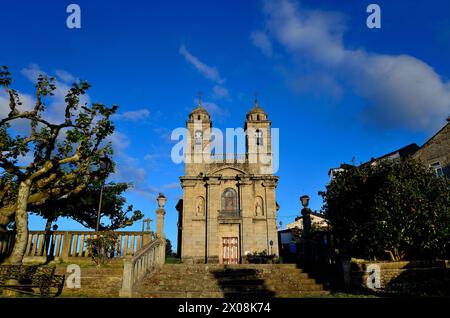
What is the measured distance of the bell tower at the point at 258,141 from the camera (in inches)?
1142

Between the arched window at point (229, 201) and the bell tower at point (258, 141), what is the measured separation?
120 inches

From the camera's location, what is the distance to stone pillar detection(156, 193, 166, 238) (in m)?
15.0

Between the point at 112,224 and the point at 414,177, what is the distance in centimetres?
2882

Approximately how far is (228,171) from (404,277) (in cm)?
1877

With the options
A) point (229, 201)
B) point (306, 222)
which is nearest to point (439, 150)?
point (306, 222)

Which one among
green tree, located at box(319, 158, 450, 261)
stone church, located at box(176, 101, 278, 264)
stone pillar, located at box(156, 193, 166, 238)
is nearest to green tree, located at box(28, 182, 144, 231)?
stone church, located at box(176, 101, 278, 264)

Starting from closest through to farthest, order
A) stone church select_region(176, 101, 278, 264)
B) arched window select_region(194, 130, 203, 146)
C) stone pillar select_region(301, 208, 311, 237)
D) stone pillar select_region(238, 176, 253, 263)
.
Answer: stone pillar select_region(301, 208, 311, 237) → stone pillar select_region(238, 176, 253, 263) → stone church select_region(176, 101, 278, 264) → arched window select_region(194, 130, 203, 146)

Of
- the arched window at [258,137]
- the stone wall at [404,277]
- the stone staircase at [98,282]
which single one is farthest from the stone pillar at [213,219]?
the stone wall at [404,277]

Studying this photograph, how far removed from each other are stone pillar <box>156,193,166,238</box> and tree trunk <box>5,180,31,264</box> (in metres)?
5.56

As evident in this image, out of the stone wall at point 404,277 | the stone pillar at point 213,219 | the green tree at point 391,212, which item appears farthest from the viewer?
the stone pillar at point 213,219

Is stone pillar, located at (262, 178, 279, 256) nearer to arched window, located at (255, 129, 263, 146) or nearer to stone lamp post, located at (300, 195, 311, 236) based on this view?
arched window, located at (255, 129, 263, 146)

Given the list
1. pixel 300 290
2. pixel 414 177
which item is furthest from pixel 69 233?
pixel 414 177

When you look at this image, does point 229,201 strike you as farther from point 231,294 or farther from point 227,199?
point 231,294

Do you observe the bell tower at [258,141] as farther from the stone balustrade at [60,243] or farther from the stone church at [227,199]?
the stone balustrade at [60,243]
